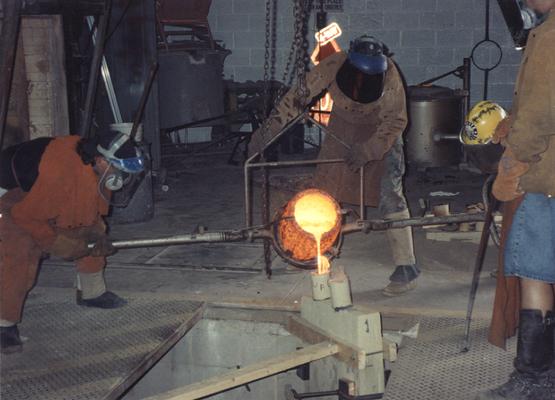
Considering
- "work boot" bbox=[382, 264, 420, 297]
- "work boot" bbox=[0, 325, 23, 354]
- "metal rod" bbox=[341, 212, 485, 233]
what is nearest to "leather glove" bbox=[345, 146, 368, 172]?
"metal rod" bbox=[341, 212, 485, 233]

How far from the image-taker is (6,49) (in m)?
5.18

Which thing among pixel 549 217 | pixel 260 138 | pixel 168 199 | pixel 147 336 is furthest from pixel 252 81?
pixel 549 217

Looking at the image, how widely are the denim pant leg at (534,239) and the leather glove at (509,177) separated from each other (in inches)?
2.4

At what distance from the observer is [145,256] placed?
19.0 ft

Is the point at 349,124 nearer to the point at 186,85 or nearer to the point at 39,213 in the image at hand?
the point at 39,213

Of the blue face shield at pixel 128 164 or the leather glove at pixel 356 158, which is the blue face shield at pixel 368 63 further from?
the blue face shield at pixel 128 164

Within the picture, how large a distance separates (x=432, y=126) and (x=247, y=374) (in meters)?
6.80

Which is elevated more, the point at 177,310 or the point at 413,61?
the point at 413,61

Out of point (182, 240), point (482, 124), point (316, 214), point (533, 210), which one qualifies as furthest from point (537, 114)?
point (182, 240)

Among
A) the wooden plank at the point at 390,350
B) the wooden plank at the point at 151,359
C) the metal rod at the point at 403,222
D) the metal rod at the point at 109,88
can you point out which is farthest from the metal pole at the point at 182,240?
the metal rod at the point at 109,88

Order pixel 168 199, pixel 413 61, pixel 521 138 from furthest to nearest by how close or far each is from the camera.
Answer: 1. pixel 413 61
2. pixel 168 199
3. pixel 521 138

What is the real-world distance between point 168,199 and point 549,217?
5690 mm

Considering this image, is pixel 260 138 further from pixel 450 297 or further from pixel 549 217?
pixel 549 217

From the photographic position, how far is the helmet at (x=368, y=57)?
4.49 metres
